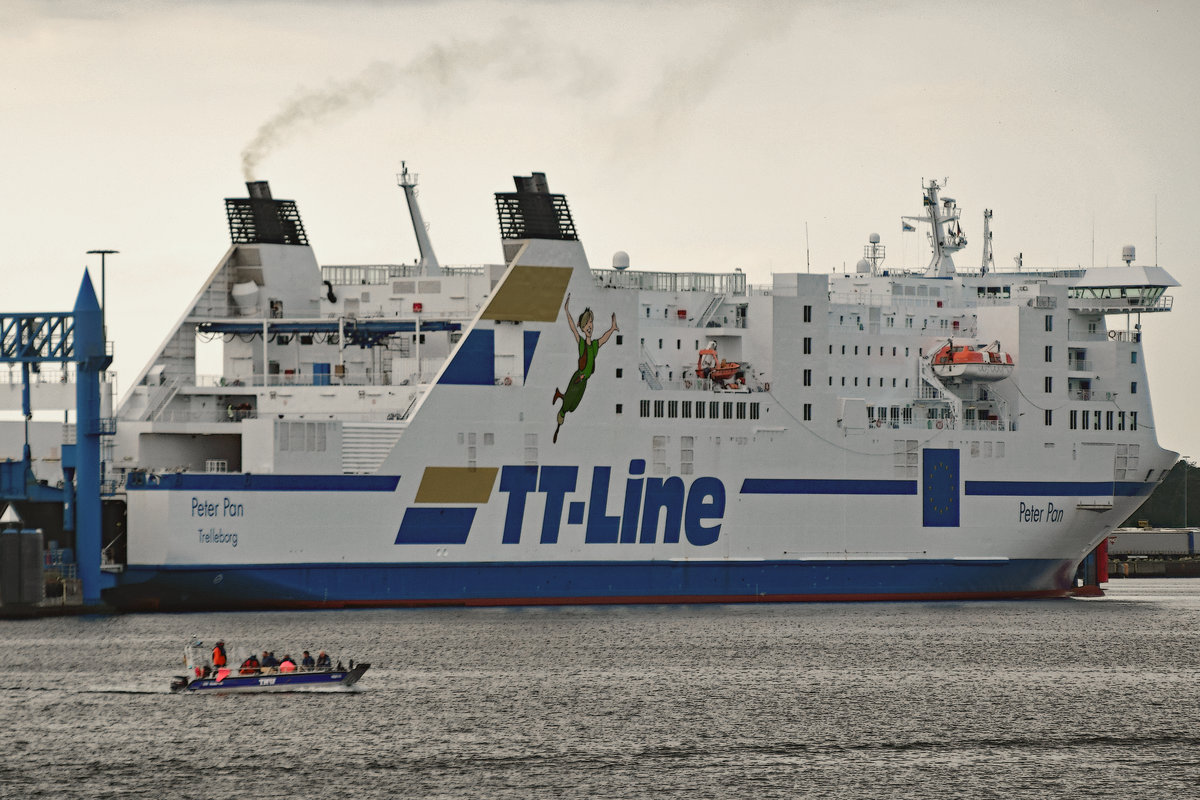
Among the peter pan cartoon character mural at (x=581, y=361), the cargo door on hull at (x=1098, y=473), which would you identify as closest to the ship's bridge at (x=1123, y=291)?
the cargo door on hull at (x=1098, y=473)

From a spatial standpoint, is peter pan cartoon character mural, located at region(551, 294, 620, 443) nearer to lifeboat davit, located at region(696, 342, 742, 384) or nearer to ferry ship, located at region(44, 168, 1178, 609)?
ferry ship, located at region(44, 168, 1178, 609)

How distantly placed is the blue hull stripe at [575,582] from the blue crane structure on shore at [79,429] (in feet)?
4.03

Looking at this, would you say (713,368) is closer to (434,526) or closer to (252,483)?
(434,526)

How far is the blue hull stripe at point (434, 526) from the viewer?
48.1 metres

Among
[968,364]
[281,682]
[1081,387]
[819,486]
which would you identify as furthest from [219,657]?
[1081,387]

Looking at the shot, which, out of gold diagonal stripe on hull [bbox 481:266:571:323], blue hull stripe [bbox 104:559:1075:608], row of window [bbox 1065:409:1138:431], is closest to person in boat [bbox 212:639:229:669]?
blue hull stripe [bbox 104:559:1075:608]

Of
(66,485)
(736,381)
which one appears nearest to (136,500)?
(66,485)

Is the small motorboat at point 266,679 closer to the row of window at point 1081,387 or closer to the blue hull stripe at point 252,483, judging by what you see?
the blue hull stripe at point 252,483

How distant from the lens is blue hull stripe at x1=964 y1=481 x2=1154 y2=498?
54000 millimetres

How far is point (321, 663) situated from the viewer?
127ft

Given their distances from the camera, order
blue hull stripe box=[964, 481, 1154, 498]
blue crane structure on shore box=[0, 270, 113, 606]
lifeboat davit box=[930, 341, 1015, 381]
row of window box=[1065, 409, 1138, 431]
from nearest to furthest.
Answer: blue crane structure on shore box=[0, 270, 113, 606] → blue hull stripe box=[964, 481, 1154, 498] → lifeboat davit box=[930, 341, 1015, 381] → row of window box=[1065, 409, 1138, 431]

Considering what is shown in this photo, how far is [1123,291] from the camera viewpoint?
5734cm

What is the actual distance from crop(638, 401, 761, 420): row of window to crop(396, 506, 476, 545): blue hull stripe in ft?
15.2

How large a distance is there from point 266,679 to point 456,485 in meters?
10.9
